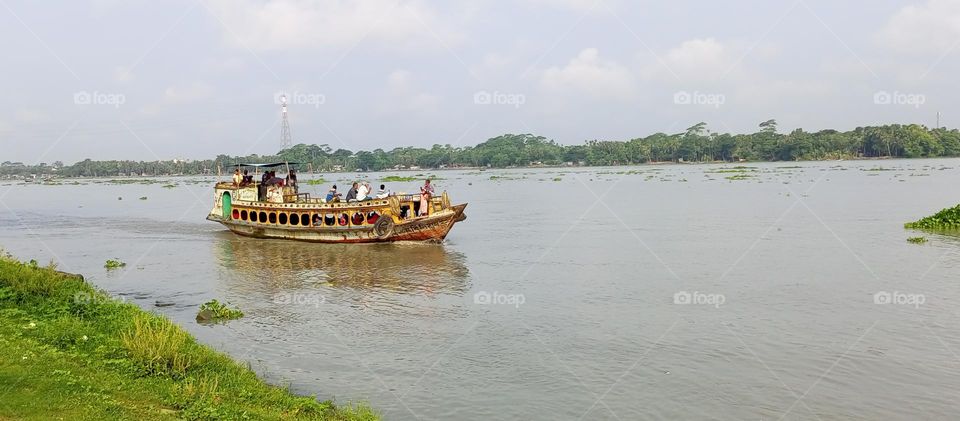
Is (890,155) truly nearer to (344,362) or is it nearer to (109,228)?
(109,228)

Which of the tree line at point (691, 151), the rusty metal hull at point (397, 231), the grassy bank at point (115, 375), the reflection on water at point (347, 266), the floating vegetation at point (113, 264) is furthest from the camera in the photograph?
the tree line at point (691, 151)

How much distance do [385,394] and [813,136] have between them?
521ft

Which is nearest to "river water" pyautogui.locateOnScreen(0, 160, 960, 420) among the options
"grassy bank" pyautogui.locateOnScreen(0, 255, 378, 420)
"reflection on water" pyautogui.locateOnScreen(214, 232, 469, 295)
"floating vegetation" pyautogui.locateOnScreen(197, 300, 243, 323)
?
"reflection on water" pyautogui.locateOnScreen(214, 232, 469, 295)

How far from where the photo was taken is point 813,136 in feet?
493

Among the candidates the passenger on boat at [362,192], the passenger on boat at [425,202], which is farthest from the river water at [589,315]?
the passenger on boat at [362,192]

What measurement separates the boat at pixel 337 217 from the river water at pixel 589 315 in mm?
670

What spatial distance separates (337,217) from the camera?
28156mm

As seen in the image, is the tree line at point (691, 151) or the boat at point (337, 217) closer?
the boat at point (337, 217)

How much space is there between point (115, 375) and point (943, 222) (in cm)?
3022

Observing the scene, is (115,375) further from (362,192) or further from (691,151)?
(691,151)

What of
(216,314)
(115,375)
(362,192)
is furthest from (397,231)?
(115,375)

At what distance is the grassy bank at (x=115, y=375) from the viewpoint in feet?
24.4

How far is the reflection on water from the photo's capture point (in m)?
19.8

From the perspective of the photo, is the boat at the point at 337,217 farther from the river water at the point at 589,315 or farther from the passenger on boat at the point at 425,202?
the river water at the point at 589,315
